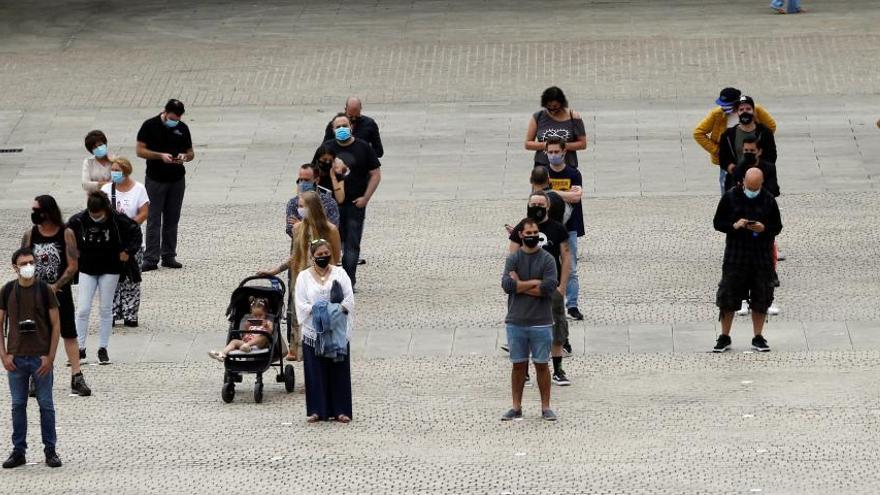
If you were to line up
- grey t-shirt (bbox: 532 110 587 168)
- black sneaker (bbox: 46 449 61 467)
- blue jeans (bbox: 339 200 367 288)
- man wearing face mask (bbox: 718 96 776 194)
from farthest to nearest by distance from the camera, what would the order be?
1. grey t-shirt (bbox: 532 110 587 168)
2. blue jeans (bbox: 339 200 367 288)
3. man wearing face mask (bbox: 718 96 776 194)
4. black sneaker (bbox: 46 449 61 467)

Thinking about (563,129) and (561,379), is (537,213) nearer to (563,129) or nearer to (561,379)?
(561,379)

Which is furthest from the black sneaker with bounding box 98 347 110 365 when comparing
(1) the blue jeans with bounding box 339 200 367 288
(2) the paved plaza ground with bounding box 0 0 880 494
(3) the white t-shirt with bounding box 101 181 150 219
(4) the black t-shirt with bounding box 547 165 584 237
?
(4) the black t-shirt with bounding box 547 165 584 237

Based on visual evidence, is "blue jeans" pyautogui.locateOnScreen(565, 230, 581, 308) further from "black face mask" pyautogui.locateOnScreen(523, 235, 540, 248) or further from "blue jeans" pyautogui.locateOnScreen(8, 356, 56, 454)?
"blue jeans" pyautogui.locateOnScreen(8, 356, 56, 454)

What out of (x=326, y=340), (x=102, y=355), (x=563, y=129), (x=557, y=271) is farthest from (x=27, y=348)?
(x=563, y=129)

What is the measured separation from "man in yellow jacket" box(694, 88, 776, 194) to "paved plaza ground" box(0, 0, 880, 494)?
120 centimetres

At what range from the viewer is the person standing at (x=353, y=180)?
57.1ft

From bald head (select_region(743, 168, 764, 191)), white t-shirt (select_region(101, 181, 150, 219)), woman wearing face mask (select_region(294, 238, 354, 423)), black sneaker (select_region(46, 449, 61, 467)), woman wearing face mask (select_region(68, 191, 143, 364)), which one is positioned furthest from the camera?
white t-shirt (select_region(101, 181, 150, 219))

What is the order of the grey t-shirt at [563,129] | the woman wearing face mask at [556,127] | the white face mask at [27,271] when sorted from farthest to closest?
the grey t-shirt at [563,129] → the woman wearing face mask at [556,127] → the white face mask at [27,271]

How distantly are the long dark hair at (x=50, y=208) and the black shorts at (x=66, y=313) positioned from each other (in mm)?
509

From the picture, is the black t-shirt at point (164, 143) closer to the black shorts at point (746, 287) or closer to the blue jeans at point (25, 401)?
the black shorts at point (746, 287)

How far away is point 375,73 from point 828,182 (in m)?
8.35

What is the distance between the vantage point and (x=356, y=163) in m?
17.5

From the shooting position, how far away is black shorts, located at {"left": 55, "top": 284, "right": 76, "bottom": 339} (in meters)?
14.1

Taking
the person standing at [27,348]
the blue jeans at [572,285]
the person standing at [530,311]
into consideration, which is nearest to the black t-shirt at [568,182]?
the blue jeans at [572,285]
